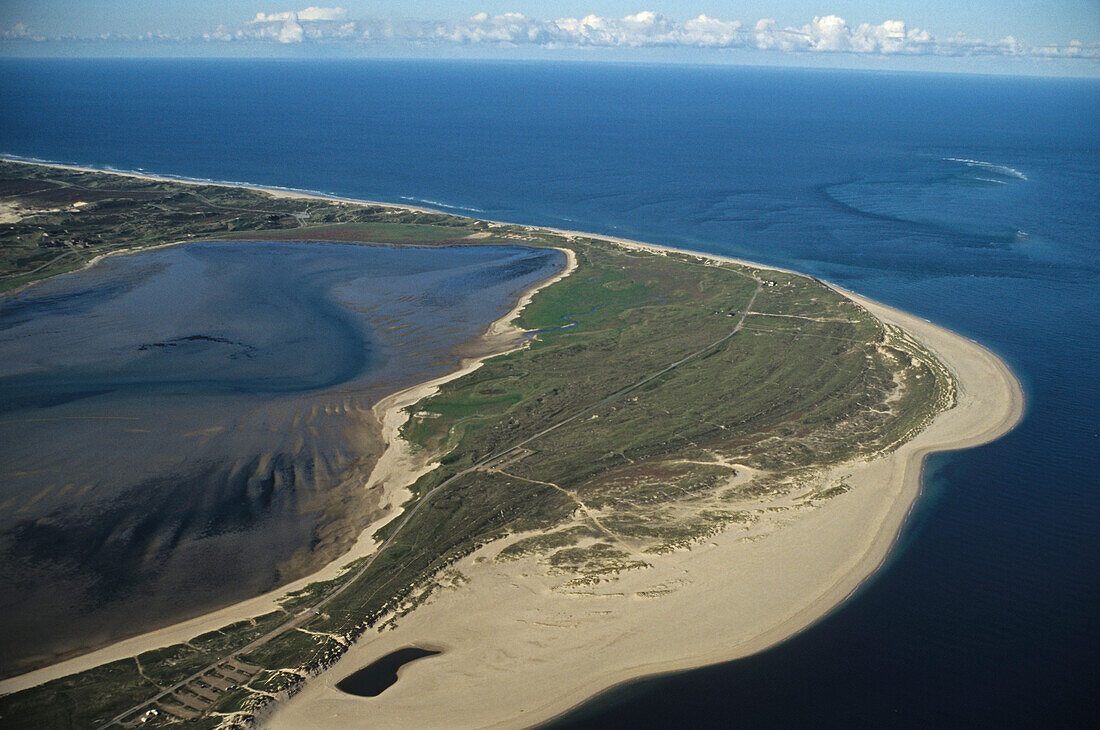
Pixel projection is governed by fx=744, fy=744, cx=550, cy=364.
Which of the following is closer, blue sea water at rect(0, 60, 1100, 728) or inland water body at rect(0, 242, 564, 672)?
blue sea water at rect(0, 60, 1100, 728)

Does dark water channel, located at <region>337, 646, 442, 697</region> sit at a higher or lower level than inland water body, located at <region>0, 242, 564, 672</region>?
lower

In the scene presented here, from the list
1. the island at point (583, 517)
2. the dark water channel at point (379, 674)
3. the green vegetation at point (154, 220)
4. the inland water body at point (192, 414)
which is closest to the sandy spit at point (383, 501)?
the island at point (583, 517)

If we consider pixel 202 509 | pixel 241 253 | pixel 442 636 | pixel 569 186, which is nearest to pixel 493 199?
pixel 569 186

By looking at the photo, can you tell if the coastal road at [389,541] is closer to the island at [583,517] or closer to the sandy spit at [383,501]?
the island at [583,517]

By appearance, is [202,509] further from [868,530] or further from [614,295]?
[614,295]

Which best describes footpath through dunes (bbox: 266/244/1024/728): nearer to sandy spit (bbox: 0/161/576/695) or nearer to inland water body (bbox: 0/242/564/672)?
sandy spit (bbox: 0/161/576/695)

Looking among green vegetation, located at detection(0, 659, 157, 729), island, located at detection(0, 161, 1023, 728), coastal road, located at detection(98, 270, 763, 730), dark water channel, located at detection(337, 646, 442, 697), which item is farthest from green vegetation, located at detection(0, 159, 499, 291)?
dark water channel, located at detection(337, 646, 442, 697)

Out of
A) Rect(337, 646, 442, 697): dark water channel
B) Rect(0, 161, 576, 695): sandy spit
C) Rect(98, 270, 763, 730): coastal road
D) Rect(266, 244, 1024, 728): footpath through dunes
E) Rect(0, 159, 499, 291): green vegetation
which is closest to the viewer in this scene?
Rect(98, 270, 763, 730): coastal road
